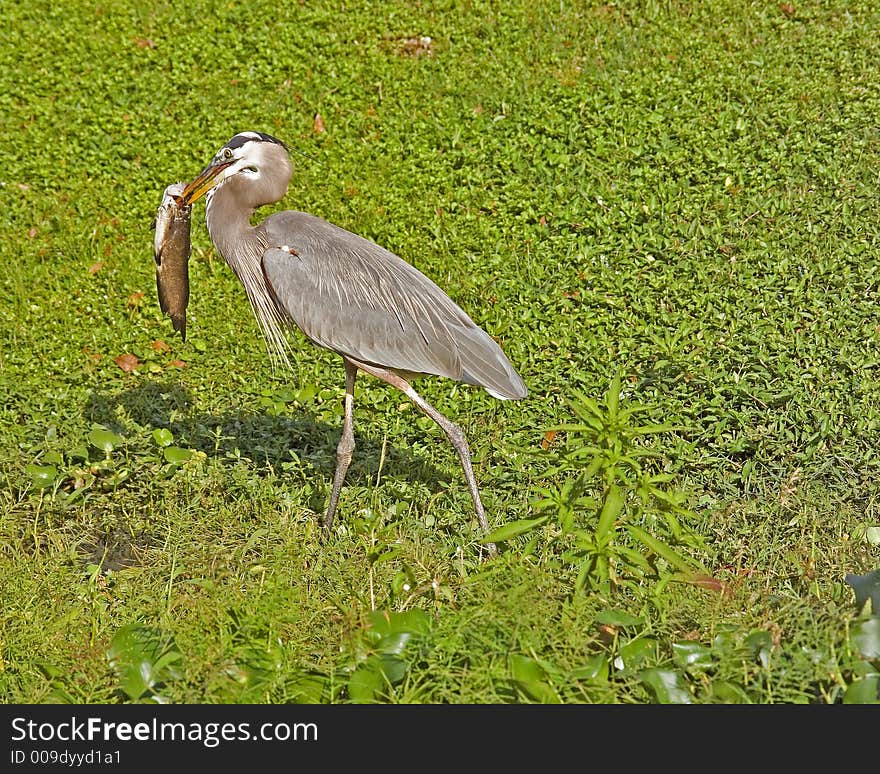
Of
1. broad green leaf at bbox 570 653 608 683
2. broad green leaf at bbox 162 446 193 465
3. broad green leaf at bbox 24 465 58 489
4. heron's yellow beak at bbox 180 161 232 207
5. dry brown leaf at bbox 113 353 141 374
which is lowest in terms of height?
dry brown leaf at bbox 113 353 141 374

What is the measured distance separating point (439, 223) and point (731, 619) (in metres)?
3.79

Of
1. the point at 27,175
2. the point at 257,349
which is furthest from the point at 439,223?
the point at 27,175

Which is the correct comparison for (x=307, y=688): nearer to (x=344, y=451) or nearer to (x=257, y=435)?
(x=344, y=451)

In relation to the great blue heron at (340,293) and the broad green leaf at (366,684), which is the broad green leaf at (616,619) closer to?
the broad green leaf at (366,684)

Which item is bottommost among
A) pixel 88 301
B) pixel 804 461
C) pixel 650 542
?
pixel 88 301

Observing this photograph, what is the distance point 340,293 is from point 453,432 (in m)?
0.75

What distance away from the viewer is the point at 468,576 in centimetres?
438

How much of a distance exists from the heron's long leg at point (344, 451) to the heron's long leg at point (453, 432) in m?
0.13

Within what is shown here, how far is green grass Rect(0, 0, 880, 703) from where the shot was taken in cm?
390

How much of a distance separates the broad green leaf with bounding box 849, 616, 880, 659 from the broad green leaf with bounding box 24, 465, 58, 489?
3.34m

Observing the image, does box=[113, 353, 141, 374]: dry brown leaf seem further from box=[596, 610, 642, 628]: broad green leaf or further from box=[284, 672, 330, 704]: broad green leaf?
box=[596, 610, 642, 628]: broad green leaf

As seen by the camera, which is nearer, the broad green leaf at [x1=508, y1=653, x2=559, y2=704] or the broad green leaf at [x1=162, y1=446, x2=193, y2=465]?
the broad green leaf at [x1=508, y1=653, x2=559, y2=704]

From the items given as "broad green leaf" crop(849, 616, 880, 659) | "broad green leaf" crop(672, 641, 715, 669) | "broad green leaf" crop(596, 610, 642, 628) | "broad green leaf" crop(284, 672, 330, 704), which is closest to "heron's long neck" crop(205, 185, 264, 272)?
"broad green leaf" crop(284, 672, 330, 704)
